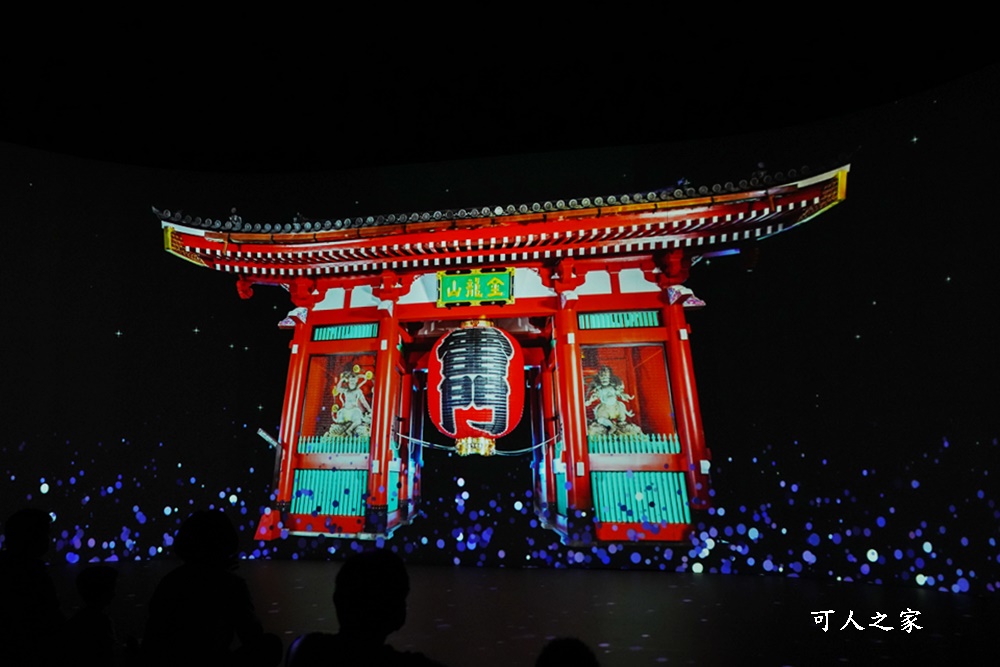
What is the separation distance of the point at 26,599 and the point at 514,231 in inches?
189

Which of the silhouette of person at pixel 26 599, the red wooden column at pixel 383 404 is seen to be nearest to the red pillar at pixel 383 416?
the red wooden column at pixel 383 404

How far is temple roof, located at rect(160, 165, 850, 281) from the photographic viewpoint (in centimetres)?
542

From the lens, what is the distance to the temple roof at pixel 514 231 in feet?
17.8

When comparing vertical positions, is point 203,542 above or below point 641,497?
below

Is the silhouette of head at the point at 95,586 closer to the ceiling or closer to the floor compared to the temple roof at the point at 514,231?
closer to the floor

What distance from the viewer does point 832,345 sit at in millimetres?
5203

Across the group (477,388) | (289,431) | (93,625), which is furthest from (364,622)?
(289,431)

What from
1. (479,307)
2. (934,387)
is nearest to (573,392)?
(479,307)

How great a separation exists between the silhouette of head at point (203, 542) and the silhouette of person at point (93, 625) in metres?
0.34

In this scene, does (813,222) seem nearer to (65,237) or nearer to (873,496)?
(873,496)

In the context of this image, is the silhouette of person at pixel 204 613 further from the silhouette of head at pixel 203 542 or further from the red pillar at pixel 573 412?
the red pillar at pixel 573 412

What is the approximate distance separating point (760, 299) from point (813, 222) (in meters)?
0.83

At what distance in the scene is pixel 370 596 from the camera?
1.03 meters

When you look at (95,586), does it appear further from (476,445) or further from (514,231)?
(514,231)
